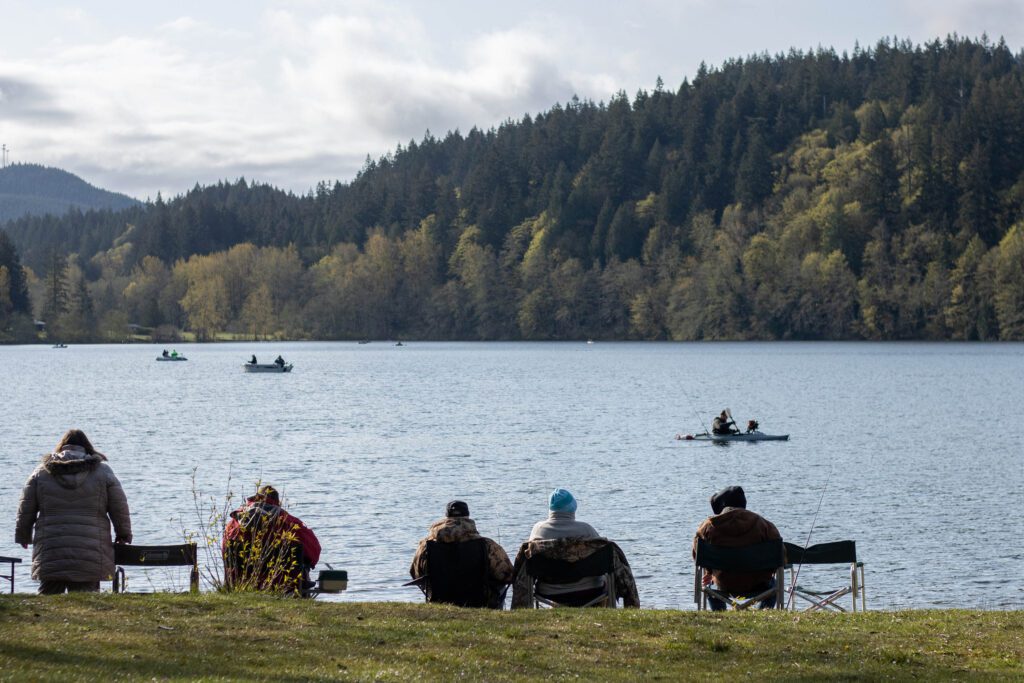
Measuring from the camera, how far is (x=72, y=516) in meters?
13.1

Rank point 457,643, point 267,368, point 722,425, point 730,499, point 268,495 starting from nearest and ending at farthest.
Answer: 1. point 457,643
2. point 268,495
3. point 730,499
4. point 722,425
5. point 267,368

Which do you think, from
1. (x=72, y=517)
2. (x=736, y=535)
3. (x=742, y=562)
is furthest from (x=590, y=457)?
(x=72, y=517)

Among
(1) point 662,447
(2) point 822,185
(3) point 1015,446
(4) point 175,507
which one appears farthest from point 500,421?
(2) point 822,185

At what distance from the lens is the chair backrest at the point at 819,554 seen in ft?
45.1

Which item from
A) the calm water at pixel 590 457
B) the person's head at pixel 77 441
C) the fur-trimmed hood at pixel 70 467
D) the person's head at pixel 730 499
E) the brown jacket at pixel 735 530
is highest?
the person's head at pixel 77 441

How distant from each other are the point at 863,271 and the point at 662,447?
11853 centimetres

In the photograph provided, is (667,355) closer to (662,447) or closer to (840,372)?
(840,372)

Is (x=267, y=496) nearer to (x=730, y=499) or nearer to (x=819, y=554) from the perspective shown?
(x=730, y=499)

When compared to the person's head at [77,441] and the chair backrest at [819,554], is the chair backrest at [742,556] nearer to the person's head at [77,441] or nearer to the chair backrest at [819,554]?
the chair backrest at [819,554]

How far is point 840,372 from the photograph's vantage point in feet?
364

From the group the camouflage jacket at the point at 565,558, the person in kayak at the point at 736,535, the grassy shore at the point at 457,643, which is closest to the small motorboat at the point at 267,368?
the person in kayak at the point at 736,535

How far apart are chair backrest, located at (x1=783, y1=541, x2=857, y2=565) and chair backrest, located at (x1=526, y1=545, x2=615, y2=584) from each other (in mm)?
1965

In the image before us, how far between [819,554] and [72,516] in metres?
7.46

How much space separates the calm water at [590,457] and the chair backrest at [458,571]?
27.3ft
